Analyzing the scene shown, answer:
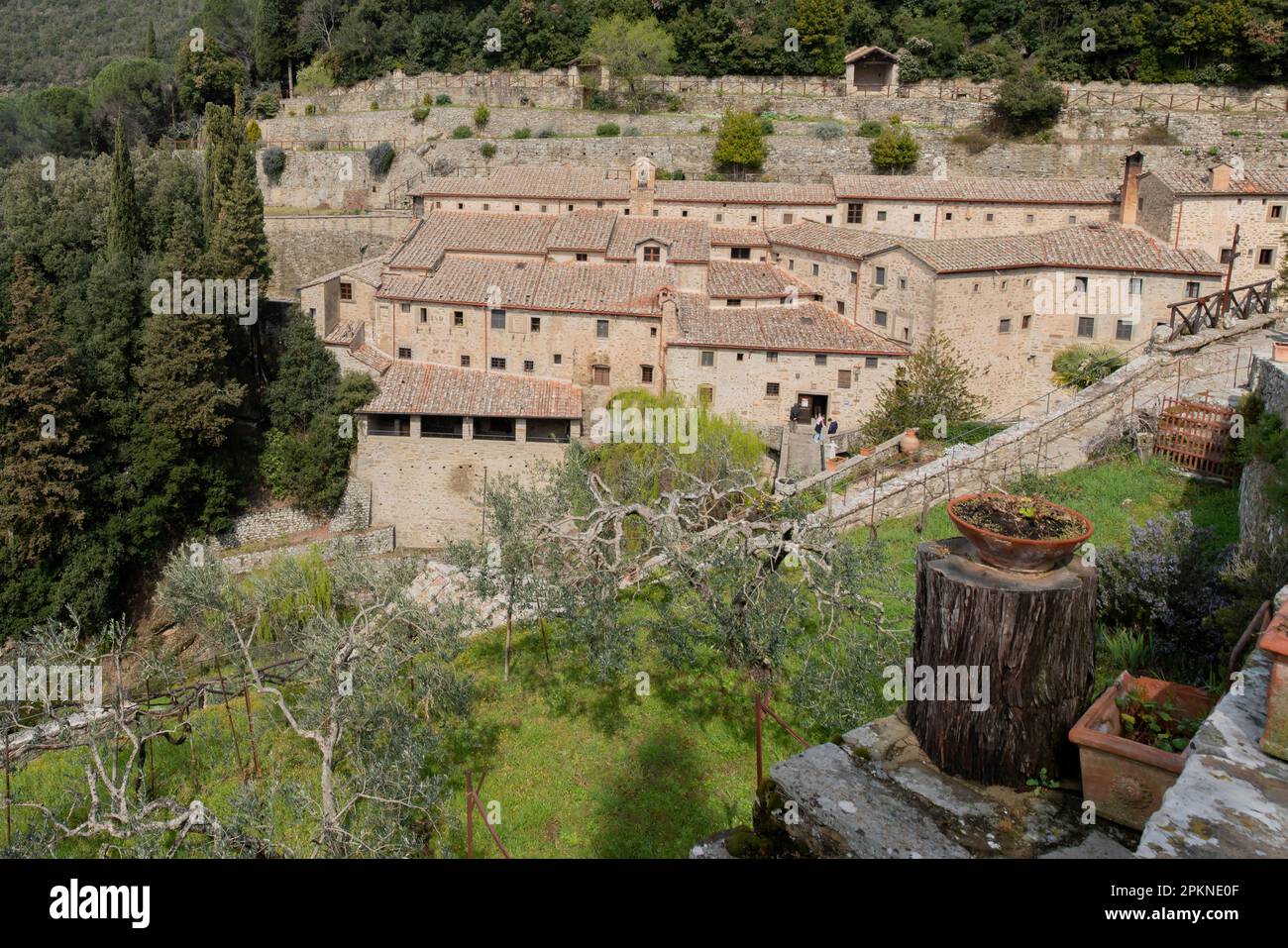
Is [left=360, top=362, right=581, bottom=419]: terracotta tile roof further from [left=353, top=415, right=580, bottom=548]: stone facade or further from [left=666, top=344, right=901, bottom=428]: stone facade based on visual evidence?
[left=666, top=344, right=901, bottom=428]: stone facade

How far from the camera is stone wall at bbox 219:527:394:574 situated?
28.4 meters

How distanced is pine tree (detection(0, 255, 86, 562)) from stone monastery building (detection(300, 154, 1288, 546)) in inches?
314

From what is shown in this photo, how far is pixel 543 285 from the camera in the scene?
31547mm

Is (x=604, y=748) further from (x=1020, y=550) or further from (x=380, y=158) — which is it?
(x=380, y=158)

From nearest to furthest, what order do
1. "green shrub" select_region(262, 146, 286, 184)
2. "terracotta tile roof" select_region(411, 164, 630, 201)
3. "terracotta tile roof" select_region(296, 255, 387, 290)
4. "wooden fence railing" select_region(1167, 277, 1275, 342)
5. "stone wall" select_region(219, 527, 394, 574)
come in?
"wooden fence railing" select_region(1167, 277, 1275, 342) < "stone wall" select_region(219, 527, 394, 574) < "terracotta tile roof" select_region(296, 255, 387, 290) < "terracotta tile roof" select_region(411, 164, 630, 201) < "green shrub" select_region(262, 146, 286, 184)

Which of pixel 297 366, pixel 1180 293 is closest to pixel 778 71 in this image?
pixel 1180 293

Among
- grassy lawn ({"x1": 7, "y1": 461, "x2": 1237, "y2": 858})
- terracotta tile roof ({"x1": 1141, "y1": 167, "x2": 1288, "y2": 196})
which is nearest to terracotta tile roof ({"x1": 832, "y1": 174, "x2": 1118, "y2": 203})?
terracotta tile roof ({"x1": 1141, "y1": 167, "x2": 1288, "y2": 196})

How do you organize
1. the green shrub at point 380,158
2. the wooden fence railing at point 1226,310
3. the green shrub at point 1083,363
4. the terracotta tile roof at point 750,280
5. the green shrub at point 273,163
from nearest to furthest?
the wooden fence railing at point 1226,310 < the green shrub at point 1083,363 < the terracotta tile roof at point 750,280 < the green shrub at point 380,158 < the green shrub at point 273,163

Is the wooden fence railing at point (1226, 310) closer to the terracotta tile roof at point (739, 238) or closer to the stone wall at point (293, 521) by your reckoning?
the terracotta tile roof at point (739, 238)

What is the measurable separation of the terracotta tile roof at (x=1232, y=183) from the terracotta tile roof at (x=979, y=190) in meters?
2.13

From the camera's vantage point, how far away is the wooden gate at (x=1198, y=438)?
1390cm

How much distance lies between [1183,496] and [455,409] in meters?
20.6

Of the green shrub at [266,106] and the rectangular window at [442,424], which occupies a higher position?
the green shrub at [266,106]

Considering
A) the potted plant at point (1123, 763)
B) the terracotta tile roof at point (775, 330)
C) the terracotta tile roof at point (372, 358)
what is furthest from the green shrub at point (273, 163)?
the potted plant at point (1123, 763)
